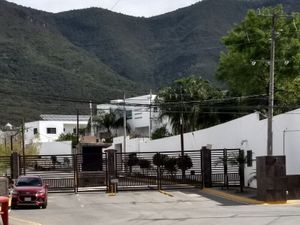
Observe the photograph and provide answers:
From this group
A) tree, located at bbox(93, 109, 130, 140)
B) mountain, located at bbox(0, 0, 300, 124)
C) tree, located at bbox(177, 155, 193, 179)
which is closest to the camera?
tree, located at bbox(177, 155, 193, 179)

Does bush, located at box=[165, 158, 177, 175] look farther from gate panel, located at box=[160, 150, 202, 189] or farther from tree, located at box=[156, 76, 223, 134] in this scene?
tree, located at box=[156, 76, 223, 134]

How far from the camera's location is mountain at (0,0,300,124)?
112 m

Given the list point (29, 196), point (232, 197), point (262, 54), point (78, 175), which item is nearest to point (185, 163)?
point (78, 175)

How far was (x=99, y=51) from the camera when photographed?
131 meters

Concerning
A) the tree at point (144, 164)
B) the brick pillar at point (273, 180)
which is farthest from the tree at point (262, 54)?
the brick pillar at point (273, 180)

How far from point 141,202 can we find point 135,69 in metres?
95.8

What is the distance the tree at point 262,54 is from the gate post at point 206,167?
276 inches

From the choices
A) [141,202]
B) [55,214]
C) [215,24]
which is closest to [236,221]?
[55,214]

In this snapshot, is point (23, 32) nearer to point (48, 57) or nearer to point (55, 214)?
point (48, 57)

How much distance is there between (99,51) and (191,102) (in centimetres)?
6391

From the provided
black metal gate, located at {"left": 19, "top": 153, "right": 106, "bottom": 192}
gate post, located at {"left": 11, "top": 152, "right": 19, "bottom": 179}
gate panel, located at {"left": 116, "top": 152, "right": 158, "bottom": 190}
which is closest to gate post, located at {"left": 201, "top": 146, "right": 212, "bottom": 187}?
gate panel, located at {"left": 116, "top": 152, "right": 158, "bottom": 190}

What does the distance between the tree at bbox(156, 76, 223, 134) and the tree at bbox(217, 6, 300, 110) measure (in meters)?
20.4

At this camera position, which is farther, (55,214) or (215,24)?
(215,24)

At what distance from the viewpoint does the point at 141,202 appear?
32.9m
